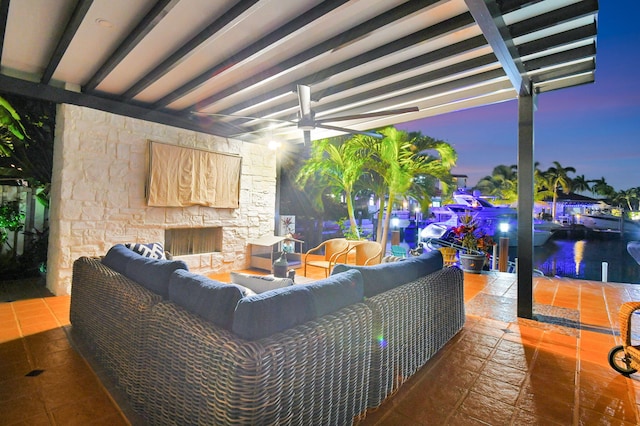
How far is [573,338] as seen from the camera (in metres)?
2.93

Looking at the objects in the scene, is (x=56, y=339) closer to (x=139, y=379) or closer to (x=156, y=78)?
(x=139, y=379)

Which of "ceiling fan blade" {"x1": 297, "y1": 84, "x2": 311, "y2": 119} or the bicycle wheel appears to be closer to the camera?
the bicycle wheel

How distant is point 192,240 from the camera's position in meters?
5.47

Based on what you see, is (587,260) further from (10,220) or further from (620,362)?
(10,220)

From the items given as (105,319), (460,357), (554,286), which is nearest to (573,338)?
(460,357)

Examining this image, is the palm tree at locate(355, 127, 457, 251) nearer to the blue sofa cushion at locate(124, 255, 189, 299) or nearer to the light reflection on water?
the blue sofa cushion at locate(124, 255, 189, 299)

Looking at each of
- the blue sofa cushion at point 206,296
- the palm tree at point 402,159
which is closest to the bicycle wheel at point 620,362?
the blue sofa cushion at point 206,296

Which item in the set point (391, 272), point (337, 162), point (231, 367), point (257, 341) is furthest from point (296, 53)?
point (337, 162)

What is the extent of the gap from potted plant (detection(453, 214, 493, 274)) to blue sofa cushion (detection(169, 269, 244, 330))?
17.6 feet

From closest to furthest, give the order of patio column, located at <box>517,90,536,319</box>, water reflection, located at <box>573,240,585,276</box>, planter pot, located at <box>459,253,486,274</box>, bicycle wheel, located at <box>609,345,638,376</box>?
bicycle wheel, located at <box>609,345,638,376</box>
patio column, located at <box>517,90,536,319</box>
planter pot, located at <box>459,253,486,274</box>
water reflection, located at <box>573,240,585,276</box>

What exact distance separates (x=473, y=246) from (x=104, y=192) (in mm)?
6313

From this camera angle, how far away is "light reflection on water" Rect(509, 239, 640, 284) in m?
12.6

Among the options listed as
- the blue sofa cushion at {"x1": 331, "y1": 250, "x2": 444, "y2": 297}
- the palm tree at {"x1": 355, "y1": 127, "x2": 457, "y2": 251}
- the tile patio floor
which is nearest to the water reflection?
the palm tree at {"x1": 355, "y1": 127, "x2": 457, "y2": 251}

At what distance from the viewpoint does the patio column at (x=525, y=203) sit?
3.41 meters
